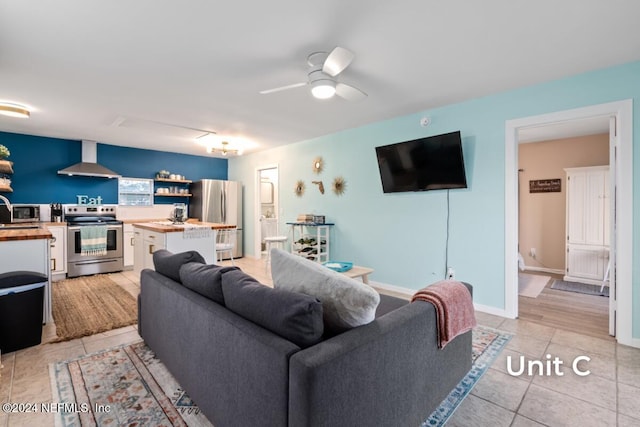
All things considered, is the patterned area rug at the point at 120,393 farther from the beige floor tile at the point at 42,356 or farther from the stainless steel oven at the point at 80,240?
the stainless steel oven at the point at 80,240

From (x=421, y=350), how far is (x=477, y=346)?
1.42m

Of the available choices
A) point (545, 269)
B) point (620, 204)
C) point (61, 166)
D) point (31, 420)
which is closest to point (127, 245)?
point (61, 166)

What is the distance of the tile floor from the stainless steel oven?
2.42m

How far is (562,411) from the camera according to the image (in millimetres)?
1811

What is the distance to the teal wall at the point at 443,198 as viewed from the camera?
286cm

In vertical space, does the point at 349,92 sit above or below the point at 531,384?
above

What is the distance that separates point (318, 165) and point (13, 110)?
157 inches

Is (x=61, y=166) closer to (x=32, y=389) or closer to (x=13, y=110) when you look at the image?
(x=13, y=110)

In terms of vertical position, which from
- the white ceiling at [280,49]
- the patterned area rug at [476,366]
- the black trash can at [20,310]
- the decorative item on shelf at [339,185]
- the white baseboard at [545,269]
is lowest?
the patterned area rug at [476,366]

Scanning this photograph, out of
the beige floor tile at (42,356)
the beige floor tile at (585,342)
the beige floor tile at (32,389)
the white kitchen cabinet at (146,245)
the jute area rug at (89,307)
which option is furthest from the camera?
the white kitchen cabinet at (146,245)

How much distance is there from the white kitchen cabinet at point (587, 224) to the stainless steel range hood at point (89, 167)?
7.85 m

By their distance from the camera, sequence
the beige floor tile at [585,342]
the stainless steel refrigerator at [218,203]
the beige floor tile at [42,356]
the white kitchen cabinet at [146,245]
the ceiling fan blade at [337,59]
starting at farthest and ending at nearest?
the stainless steel refrigerator at [218,203] < the white kitchen cabinet at [146,245] < the beige floor tile at [585,342] < the beige floor tile at [42,356] < the ceiling fan blade at [337,59]

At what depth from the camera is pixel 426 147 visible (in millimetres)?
3717

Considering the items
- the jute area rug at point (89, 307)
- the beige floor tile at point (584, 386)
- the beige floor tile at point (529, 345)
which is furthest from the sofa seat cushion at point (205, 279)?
the beige floor tile at point (529, 345)
